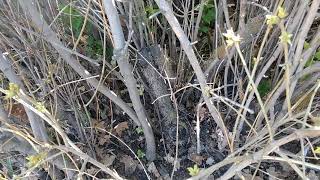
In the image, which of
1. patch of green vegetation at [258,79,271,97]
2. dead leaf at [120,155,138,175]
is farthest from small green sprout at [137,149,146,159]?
patch of green vegetation at [258,79,271,97]

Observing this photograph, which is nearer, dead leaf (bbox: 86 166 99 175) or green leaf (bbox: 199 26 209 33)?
dead leaf (bbox: 86 166 99 175)

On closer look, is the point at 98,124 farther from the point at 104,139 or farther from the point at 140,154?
the point at 140,154

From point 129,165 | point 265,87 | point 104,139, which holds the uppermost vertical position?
point 265,87

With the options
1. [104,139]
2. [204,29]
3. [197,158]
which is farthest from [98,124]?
[204,29]

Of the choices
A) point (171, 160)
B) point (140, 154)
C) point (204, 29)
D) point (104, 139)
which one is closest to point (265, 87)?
point (204, 29)

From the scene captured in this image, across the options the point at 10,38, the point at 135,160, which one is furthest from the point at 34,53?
the point at 135,160

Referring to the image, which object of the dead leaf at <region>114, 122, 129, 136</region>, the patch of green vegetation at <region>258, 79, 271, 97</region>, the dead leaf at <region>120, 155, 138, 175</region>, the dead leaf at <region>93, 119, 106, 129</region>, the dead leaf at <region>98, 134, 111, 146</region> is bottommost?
the dead leaf at <region>120, 155, 138, 175</region>

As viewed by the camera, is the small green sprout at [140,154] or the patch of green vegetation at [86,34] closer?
the patch of green vegetation at [86,34]

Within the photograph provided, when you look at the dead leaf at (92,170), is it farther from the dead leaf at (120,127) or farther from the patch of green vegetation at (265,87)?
the patch of green vegetation at (265,87)

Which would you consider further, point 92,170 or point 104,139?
point 104,139

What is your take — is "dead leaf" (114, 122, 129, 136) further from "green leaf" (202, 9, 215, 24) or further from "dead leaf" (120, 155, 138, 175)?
"green leaf" (202, 9, 215, 24)

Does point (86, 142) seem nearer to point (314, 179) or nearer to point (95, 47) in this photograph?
point (95, 47)

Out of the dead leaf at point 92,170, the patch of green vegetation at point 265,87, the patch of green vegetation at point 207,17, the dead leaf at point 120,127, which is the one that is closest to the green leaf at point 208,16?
the patch of green vegetation at point 207,17

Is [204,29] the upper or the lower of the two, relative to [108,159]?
upper
